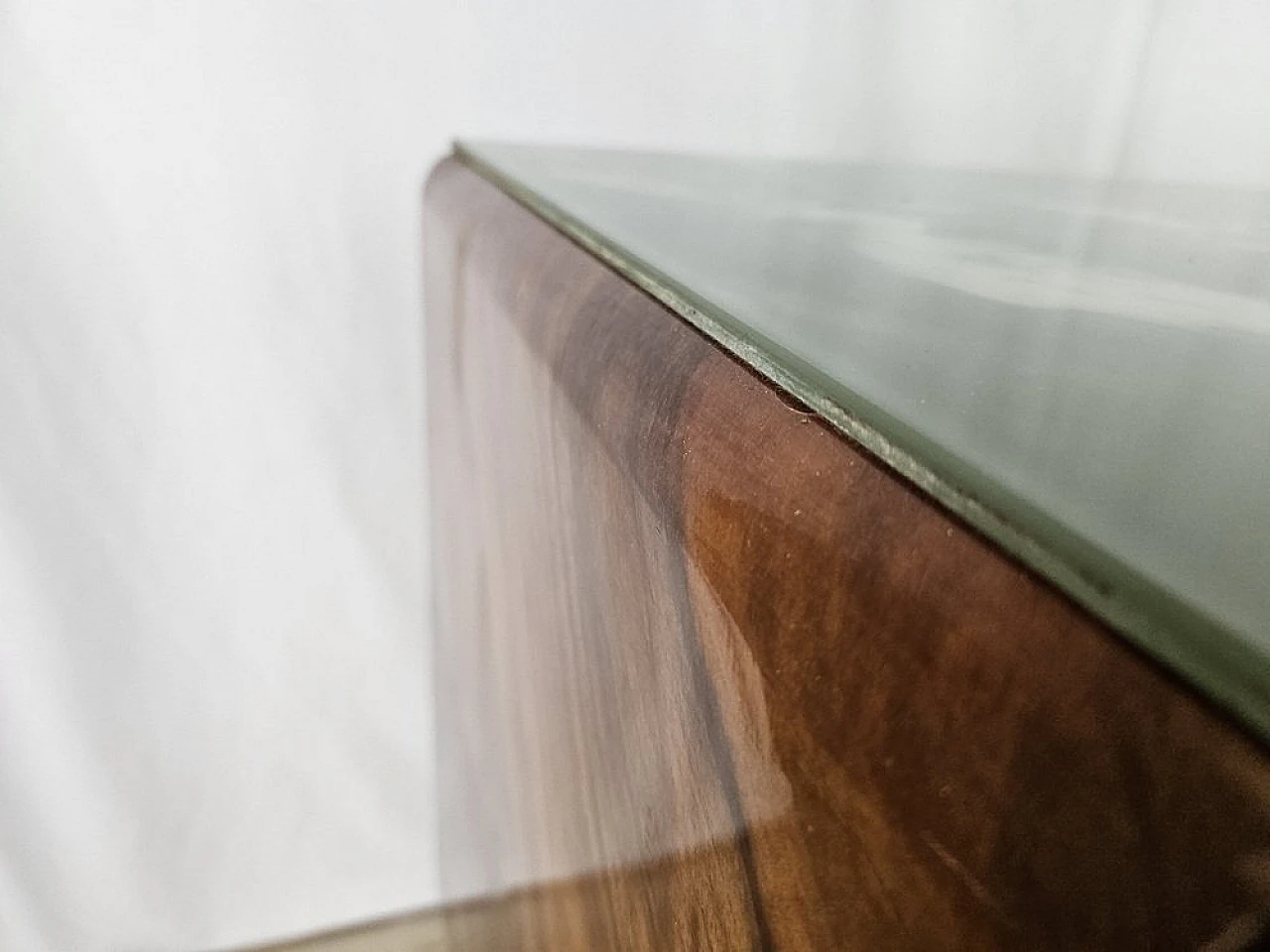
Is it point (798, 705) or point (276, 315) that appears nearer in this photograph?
point (798, 705)

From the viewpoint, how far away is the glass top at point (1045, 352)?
121 millimetres

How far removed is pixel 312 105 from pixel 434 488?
0.74 feet

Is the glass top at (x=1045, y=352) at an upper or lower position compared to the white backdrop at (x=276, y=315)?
upper

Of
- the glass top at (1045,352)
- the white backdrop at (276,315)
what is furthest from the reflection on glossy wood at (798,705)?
the white backdrop at (276,315)

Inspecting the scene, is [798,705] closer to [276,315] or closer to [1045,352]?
[1045,352]

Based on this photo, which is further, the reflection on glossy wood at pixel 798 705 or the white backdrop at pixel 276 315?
the white backdrop at pixel 276 315

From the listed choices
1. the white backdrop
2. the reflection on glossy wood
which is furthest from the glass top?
the white backdrop

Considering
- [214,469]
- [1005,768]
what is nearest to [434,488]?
[214,469]

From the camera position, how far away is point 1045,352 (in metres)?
0.20

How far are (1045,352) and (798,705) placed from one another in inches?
3.7

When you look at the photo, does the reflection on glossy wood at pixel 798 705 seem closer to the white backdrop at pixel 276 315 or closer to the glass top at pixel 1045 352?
the glass top at pixel 1045 352

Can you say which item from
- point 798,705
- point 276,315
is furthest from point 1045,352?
point 276,315

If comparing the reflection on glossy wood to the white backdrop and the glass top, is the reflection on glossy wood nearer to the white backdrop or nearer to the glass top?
the glass top

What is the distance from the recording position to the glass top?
0.40ft
